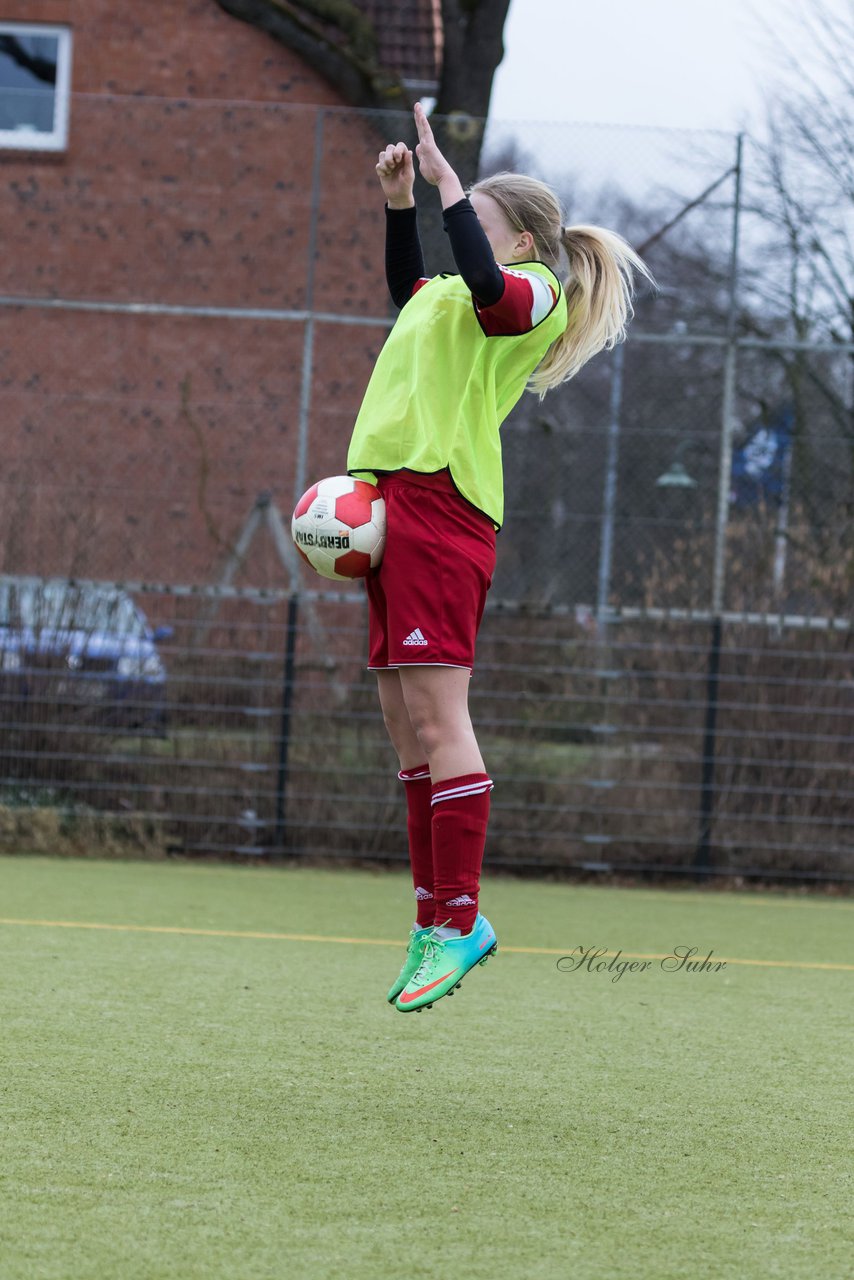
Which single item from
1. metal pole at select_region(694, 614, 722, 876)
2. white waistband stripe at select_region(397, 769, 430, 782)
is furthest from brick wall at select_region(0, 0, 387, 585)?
white waistband stripe at select_region(397, 769, 430, 782)

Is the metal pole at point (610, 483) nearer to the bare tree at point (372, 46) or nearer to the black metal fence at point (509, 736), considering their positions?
the black metal fence at point (509, 736)

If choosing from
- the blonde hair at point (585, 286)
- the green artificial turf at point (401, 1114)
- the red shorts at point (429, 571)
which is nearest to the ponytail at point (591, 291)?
the blonde hair at point (585, 286)

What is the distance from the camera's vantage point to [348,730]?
762 cm

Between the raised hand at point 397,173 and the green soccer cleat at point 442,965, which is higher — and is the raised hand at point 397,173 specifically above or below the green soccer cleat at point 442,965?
above

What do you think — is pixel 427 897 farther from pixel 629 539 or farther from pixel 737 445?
pixel 737 445

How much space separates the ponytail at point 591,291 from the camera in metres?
3.46

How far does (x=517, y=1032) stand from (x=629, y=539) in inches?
211

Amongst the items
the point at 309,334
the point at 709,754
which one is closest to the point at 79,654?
the point at 309,334

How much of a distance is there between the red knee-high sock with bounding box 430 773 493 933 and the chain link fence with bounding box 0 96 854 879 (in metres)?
4.45

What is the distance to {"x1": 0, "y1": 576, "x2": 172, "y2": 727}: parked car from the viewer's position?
752 centimetres

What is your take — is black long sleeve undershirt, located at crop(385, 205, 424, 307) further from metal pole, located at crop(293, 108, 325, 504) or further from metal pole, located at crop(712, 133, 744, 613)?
metal pole, located at crop(712, 133, 744, 613)

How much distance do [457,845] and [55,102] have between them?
6.91 metres

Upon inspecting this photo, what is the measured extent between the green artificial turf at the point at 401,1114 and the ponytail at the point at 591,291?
1627 mm

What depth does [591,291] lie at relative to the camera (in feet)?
11.3
